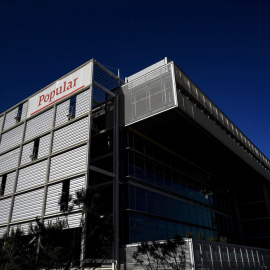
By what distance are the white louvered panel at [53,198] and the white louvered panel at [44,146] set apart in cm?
417

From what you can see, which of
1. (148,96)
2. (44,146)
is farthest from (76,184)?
(148,96)

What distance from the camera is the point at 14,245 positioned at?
14562mm

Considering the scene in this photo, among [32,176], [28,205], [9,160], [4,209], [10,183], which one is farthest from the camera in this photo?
[9,160]

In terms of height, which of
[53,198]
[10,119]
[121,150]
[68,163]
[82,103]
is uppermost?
[10,119]

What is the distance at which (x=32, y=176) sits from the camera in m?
26.8

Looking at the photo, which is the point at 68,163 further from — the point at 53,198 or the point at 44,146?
the point at 44,146

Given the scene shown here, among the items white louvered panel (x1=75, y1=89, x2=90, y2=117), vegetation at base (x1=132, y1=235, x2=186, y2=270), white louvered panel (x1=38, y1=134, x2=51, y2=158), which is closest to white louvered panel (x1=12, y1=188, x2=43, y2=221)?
white louvered panel (x1=38, y1=134, x2=51, y2=158)

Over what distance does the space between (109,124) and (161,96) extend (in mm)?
6144

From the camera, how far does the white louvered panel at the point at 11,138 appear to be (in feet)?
103

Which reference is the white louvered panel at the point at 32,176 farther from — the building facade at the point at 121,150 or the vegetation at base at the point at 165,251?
the vegetation at base at the point at 165,251

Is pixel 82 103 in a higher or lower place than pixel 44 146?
higher

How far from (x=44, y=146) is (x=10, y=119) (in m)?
9.85

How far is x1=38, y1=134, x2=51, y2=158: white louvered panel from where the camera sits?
2687 centimetres

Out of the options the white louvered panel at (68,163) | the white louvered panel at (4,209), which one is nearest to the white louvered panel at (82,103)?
the white louvered panel at (68,163)
